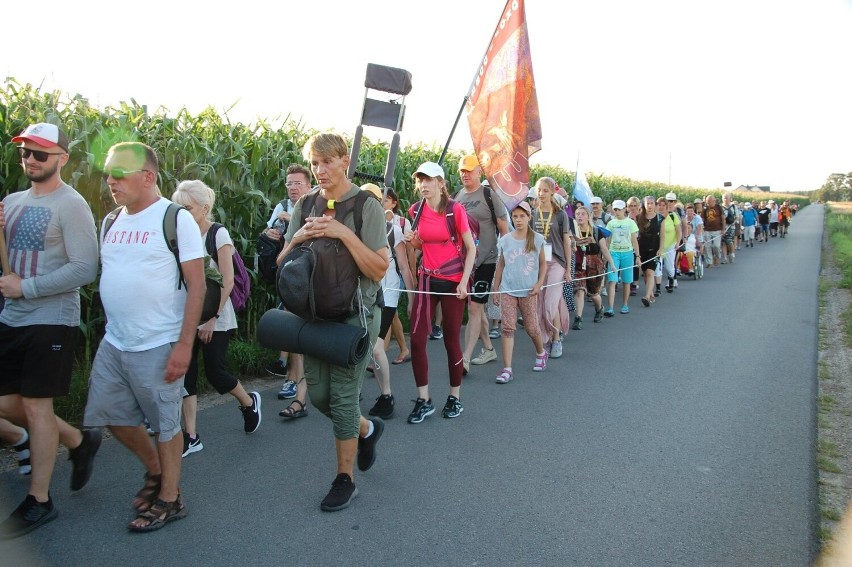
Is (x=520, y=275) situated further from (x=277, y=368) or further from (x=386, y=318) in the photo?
(x=277, y=368)

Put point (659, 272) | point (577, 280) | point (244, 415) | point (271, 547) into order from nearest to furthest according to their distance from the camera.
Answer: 1. point (271, 547)
2. point (244, 415)
3. point (577, 280)
4. point (659, 272)

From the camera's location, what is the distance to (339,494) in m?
3.71

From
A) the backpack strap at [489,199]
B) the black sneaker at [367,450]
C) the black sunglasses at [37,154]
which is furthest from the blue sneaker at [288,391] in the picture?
the black sunglasses at [37,154]

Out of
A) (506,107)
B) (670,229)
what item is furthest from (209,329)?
(670,229)

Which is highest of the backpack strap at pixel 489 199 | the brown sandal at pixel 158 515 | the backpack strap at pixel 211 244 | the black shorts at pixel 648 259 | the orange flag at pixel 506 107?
the orange flag at pixel 506 107

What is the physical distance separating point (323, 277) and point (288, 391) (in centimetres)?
281

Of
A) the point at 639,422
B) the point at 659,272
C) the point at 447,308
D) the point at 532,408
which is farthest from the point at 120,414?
the point at 659,272

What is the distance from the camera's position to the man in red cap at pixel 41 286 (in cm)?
344

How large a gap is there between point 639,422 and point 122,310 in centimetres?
381

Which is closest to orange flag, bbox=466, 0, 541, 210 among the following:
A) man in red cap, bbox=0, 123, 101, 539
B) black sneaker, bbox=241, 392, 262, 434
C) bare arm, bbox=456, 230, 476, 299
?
bare arm, bbox=456, 230, 476, 299

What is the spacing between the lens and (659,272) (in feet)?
42.2

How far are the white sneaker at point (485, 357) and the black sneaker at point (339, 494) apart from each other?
3698mm

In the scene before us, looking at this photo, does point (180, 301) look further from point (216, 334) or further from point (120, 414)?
point (216, 334)

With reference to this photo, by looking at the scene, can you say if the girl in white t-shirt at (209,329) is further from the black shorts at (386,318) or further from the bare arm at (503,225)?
the bare arm at (503,225)
